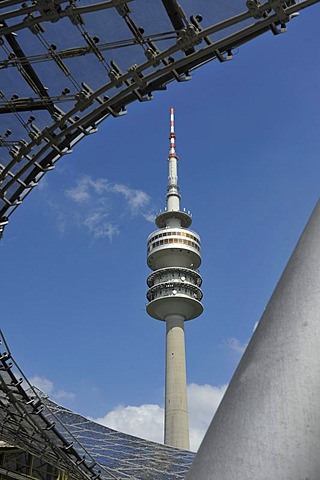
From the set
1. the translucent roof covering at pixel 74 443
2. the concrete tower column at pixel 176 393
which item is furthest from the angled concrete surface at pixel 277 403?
the concrete tower column at pixel 176 393

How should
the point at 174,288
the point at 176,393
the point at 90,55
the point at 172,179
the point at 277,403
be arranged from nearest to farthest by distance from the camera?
the point at 277,403, the point at 90,55, the point at 176,393, the point at 174,288, the point at 172,179

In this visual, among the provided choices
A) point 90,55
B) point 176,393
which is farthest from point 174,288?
point 90,55

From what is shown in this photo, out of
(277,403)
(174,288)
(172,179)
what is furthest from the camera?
(172,179)

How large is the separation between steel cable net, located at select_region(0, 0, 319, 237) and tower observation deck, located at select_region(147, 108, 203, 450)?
53.9 metres

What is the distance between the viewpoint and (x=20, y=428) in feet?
64.3

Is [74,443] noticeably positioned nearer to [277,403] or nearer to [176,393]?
[277,403]

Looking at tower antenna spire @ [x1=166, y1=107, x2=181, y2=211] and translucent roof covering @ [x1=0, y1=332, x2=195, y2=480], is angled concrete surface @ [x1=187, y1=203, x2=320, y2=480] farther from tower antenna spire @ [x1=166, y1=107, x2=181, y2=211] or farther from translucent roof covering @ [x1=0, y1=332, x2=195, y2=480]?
tower antenna spire @ [x1=166, y1=107, x2=181, y2=211]

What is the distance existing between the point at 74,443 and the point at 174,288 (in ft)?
149

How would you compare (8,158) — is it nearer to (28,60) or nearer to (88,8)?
(28,60)

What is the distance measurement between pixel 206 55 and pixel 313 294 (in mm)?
11540

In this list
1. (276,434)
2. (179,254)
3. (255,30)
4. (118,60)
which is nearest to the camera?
(276,434)

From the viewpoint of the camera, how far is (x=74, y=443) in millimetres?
26234

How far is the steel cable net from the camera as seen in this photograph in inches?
482

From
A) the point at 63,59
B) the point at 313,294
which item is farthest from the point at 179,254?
the point at 313,294
